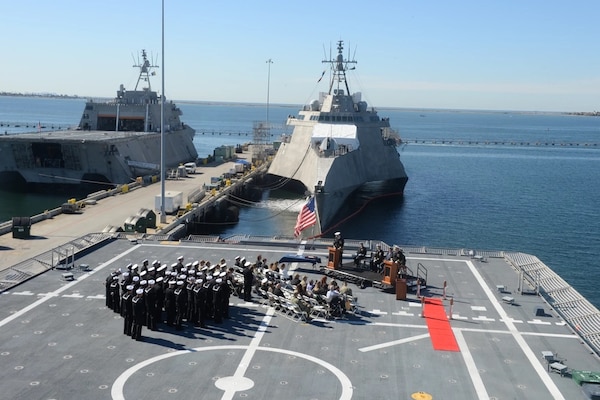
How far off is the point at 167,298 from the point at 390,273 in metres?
8.65

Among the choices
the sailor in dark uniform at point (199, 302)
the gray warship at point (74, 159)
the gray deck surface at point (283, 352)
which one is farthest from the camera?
the gray warship at point (74, 159)

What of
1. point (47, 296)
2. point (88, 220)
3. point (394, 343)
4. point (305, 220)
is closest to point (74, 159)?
point (88, 220)

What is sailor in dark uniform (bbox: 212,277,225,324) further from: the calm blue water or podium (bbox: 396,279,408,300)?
the calm blue water

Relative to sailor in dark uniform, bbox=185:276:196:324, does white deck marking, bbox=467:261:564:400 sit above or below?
below

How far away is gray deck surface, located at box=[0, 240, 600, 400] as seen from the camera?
14.8 metres

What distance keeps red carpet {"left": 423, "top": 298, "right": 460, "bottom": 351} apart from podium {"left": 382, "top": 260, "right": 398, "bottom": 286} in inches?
58.3

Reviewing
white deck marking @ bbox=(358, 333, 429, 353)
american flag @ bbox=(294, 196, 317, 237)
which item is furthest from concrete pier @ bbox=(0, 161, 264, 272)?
white deck marking @ bbox=(358, 333, 429, 353)

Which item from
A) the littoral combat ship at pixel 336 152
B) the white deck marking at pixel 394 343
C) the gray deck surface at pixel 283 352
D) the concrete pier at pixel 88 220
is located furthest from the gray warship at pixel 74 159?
the white deck marking at pixel 394 343

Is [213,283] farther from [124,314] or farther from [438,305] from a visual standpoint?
[438,305]

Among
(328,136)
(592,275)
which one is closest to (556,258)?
(592,275)

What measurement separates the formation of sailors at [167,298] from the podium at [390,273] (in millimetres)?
6275

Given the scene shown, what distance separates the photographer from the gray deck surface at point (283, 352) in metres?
14.8

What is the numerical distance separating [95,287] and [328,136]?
35.3 meters

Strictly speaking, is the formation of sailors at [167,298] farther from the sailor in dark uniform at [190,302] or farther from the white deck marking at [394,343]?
the white deck marking at [394,343]
